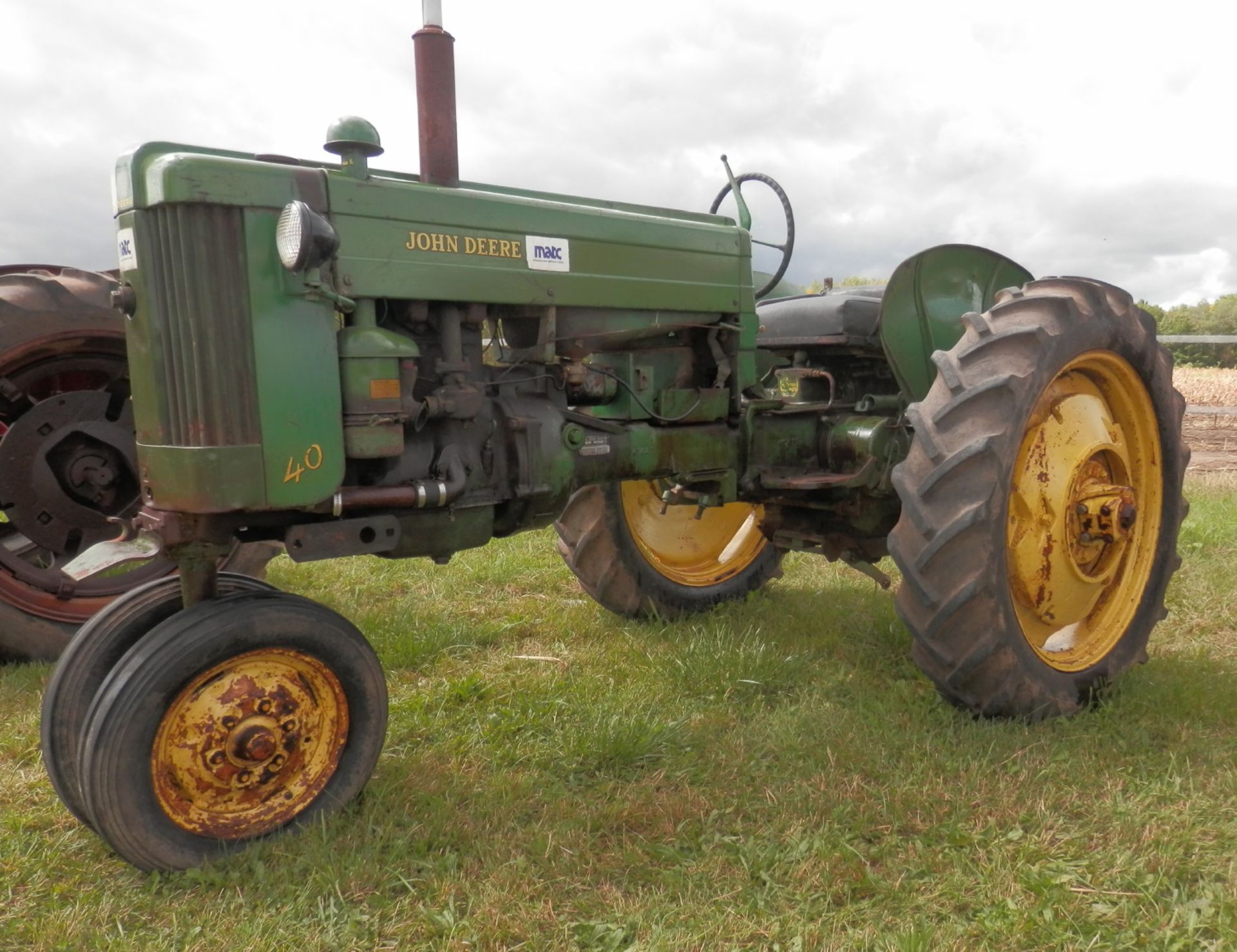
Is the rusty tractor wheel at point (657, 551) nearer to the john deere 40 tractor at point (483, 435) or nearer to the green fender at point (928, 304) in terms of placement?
the john deere 40 tractor at point (483, 435)

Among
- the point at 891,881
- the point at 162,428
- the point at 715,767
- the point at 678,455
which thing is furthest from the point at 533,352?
the point at 891,881

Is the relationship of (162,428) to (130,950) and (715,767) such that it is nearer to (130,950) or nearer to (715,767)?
(130,950)

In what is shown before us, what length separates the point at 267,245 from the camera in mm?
2453

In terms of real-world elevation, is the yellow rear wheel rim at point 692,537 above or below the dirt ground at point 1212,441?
above

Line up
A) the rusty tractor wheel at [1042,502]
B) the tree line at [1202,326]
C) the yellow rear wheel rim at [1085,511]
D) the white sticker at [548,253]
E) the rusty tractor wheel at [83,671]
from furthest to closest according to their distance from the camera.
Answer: the tree line at [1202,326]
the yellow rear wheel rim at [1085,511]
the white sticker at [548,253]
the rusty tractor wheel at [1042,502]
the rusty tractor wheel at [83,671]

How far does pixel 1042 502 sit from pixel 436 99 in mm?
2286

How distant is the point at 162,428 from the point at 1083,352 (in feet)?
9.03

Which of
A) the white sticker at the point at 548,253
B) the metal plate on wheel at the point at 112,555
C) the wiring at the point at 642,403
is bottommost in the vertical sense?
the metal plate on wheel at the point at 112,555

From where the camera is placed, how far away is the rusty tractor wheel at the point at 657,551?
4.24 m

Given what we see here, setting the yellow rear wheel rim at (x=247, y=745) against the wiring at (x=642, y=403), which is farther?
the wiring at (x=642, y=403)

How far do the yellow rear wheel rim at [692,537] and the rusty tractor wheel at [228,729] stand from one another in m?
1.93

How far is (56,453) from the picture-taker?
4102 millimetres

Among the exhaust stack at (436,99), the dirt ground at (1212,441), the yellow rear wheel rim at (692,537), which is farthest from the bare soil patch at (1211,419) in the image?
the exhaust stack at (436,99)

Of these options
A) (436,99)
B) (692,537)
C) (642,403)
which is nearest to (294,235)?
(436,99)
